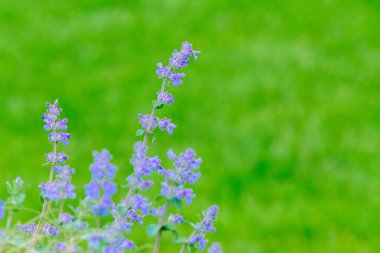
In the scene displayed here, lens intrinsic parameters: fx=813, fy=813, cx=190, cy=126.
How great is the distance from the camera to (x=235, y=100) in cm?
677

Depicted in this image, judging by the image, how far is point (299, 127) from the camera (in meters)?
6.47

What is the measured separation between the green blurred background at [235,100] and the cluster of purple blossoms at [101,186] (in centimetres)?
377

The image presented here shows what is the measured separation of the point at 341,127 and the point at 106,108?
1922mm

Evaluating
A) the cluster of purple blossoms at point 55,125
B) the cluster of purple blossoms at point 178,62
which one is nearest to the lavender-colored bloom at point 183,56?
the cluster of purple blossoms at point 178,62

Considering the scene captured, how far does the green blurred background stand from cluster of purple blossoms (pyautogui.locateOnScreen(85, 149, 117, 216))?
377 centimetres

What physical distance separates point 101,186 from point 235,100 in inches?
205

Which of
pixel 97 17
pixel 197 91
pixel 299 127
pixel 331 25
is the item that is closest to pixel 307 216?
pixel 299 127

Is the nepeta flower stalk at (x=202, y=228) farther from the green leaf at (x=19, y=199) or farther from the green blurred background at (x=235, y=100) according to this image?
the green blurred background at (x=235, y=100)

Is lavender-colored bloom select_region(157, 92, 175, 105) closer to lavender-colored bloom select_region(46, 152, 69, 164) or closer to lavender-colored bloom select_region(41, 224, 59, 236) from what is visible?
lavender-colored bloom select_region(46, 152, 69, 164)

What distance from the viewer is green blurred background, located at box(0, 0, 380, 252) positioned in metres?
5.65

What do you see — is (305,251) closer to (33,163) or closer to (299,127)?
(299,127)

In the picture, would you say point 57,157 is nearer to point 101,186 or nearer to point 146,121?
point 146,121

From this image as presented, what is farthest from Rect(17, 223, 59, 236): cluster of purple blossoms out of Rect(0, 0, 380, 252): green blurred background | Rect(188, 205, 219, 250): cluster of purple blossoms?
Rect(0, 0, 380, 252): green blurred background

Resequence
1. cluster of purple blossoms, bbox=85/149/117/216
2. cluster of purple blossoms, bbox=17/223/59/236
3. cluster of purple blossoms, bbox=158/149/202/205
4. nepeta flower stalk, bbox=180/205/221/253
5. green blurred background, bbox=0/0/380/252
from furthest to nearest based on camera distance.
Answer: green blurred background, bbox=0/0/380/252
cluster of purple blossoms, bbox=17/223/59/236
nepeta flower stalk, bbox=180/205/221/253
cluster of purple blossoms, bbox=158/149/202/205
cluster of purple blossoms, bbox=85/149/117/216
